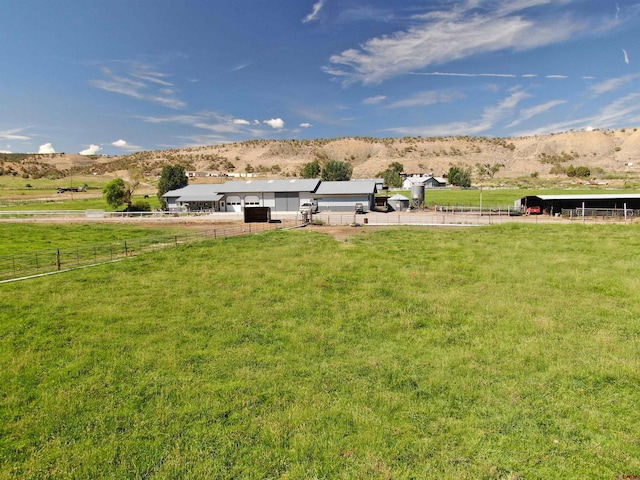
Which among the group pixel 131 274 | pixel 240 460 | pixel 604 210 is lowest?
pixel 240 460

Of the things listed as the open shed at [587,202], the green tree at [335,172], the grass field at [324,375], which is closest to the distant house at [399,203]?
the open shed at [587,202]

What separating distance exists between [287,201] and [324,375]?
53781mm

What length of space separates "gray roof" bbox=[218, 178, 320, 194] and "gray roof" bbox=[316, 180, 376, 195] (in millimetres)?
1765

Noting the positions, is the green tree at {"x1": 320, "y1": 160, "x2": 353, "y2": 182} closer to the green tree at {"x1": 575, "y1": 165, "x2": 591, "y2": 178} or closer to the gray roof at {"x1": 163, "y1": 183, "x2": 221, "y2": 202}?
the gray roof at {"x1": 163, "y1": 183, "x2": 221, "y2": 202}

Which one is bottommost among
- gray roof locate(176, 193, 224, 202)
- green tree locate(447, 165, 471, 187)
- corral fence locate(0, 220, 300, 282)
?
corral fence locate(0, 220, 300, 282)

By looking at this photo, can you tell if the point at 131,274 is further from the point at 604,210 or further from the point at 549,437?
the point at 604,210

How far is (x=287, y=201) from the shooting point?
63000 millimetres

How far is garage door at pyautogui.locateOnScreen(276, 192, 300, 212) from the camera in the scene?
62.7m

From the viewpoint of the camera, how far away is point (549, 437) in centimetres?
794

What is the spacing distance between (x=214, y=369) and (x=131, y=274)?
14.3m

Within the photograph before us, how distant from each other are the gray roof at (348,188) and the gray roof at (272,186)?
5.79ft

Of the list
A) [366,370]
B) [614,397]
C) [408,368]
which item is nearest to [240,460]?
[366,370]

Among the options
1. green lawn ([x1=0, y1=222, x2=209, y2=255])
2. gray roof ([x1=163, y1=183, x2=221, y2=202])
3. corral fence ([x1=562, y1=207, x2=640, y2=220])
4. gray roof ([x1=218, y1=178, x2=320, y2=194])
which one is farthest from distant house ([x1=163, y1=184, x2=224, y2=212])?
corral fence ([x1=562, y1=207, x2=640, y2=220])

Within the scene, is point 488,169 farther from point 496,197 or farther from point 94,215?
point 94,215
